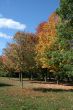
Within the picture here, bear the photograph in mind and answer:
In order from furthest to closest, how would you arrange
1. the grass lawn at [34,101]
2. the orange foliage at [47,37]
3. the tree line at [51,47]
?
the orange foliage at [47,37] < the tree line at [51,47] < the grass lawn at [34,101]

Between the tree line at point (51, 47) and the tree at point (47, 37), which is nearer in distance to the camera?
the tree line at point (51, 47)

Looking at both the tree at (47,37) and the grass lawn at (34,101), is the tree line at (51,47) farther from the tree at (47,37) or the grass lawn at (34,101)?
the grass lawn at (34,101)

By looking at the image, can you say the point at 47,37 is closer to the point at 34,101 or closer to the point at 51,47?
the point at 51,47

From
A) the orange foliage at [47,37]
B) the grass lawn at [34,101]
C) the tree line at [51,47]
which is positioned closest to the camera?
the grass lawn at [34,101]

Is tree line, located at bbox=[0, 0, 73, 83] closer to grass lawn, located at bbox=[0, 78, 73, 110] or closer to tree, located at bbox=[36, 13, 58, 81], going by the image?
tree, located at bbox=[36, 13, 58, 81]

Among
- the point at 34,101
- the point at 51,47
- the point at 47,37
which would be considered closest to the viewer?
the point at 34,101

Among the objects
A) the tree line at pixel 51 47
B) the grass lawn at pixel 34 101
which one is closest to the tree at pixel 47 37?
the tree line at pixel 51 47

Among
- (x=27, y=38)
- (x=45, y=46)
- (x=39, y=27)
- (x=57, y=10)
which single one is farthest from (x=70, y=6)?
(x=39, y=27)

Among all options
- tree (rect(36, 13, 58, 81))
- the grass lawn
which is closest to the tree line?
tree (rect(36, 13, 58, 81))

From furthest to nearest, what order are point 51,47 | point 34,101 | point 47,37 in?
point 47,37 → point 51,47 → point 34,101

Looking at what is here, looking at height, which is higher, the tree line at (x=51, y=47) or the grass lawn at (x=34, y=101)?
the tree line at (x=51, y=47)

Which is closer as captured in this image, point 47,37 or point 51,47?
point 51,47

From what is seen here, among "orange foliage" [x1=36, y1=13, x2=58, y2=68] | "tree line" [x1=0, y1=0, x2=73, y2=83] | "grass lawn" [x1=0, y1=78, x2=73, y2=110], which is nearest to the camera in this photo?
"grass lawn" [x1=0, y1=78, x2=73, y2=110]

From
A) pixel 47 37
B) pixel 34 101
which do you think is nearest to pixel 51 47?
pixel 47 37
